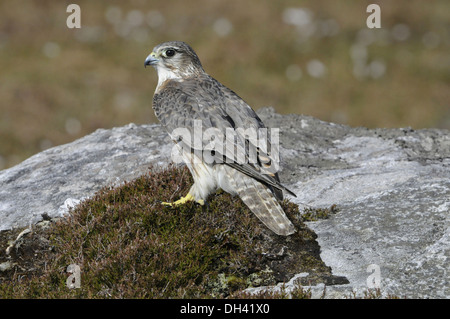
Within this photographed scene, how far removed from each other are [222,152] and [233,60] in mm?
16872

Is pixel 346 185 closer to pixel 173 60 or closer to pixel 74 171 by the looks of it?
pixel 173 60

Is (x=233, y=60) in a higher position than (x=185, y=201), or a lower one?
higher

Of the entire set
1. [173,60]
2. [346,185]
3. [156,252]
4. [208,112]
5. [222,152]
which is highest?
[173,60]

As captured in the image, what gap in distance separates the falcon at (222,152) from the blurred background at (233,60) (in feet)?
40.7

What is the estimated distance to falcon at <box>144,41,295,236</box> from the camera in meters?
6.78

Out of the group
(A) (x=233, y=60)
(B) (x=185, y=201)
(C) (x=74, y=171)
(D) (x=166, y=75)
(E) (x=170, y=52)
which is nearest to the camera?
(B) (x=185, y=201)

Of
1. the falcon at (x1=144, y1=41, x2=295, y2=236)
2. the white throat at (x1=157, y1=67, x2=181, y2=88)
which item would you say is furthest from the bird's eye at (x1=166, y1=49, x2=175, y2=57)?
the falcon at (x1=144, y1=41, x2=295, y2=236)

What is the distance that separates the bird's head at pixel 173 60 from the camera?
8961 mm

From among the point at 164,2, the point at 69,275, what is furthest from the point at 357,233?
the point at 164,2

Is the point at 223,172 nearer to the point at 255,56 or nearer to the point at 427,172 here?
the point at 427,172

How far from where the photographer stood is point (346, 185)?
822 centimetres

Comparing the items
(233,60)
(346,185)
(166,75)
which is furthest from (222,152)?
(233,60)

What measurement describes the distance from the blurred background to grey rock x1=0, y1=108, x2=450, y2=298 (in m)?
9.83

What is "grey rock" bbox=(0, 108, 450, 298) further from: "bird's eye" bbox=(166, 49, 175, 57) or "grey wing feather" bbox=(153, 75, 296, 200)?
"bird's eye" bbox=(166, 49, 175, 57)
